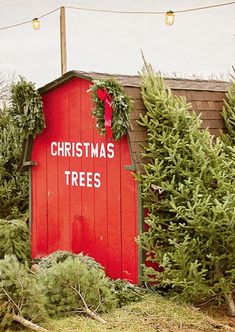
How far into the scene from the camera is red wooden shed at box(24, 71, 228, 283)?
8.65 metres

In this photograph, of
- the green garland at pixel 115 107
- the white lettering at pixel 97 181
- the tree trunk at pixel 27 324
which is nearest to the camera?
the tree trunk at pixel 27 324

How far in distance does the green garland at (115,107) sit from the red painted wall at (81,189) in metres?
0.36

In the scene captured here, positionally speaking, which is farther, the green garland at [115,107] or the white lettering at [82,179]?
the white lettering at [82,179]

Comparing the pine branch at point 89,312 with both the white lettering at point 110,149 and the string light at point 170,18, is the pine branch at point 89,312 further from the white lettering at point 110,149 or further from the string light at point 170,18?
the string light at point 170,18

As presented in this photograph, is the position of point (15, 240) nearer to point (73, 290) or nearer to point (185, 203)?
point (73, 290)

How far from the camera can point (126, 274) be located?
8719 millimetres

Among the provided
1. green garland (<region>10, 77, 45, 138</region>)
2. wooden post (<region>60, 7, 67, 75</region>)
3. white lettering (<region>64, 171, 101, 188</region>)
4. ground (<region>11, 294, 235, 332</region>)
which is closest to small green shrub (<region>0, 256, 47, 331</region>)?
ground (<region>11, 294, 235, 332</region>)

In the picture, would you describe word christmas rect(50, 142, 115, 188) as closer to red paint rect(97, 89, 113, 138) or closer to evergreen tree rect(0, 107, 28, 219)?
red paint rect(97, 89, 113, 138)

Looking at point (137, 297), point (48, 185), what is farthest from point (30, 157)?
point (137, 297)

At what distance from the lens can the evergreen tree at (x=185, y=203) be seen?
747 cm

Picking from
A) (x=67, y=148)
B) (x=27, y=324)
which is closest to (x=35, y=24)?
(x=67, y=148)

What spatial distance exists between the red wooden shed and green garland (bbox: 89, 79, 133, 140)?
0.16 meters

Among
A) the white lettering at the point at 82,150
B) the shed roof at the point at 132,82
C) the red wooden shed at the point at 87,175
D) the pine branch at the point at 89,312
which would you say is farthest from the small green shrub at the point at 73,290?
the shed roof at the point at 132,82

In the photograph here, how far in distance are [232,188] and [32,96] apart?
3526 mm
